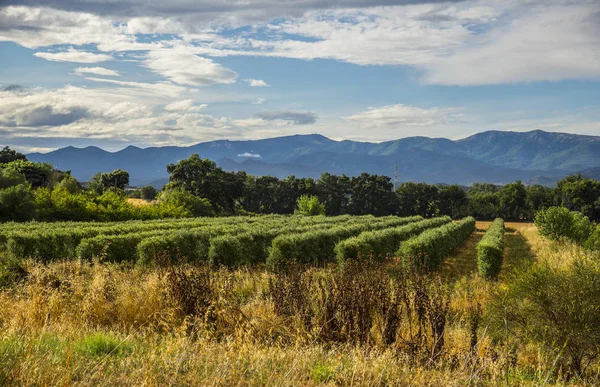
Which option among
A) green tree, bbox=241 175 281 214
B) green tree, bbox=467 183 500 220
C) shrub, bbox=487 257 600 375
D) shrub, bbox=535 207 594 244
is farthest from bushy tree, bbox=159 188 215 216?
green tree, bbox=467 183 500 220

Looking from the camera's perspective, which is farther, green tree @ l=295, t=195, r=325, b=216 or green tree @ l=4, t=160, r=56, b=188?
green tree @ l=295, t=195, r=325, b=216

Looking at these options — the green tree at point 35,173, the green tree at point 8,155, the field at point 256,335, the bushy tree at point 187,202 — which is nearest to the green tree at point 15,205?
the bushy tree at point 187,202

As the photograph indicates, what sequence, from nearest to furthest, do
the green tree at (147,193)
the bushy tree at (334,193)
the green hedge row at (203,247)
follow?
1. the green hedge row at (203,247)
2. the bushy tree at (334,193)
3. the green tree at (147,193)

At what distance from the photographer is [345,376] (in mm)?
5395

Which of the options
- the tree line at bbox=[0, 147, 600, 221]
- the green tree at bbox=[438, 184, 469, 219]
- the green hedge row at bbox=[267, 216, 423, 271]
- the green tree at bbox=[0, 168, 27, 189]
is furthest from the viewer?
the green tree at bbox=[438, 184, 469, 219]

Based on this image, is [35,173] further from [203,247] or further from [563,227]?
[563,227]

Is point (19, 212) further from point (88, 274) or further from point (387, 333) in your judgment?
point (387, 333)

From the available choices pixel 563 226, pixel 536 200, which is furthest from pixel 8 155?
pixel 536 200

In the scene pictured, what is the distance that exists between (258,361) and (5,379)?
254 cm

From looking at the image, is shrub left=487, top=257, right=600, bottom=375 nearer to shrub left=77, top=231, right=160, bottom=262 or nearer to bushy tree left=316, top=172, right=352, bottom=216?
shrub left=77, top=231, right=160, bottom=262

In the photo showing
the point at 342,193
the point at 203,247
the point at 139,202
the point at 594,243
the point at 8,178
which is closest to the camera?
the point at 203,247

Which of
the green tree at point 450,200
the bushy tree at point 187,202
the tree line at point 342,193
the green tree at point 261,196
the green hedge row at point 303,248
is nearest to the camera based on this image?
the green hedge row at point 303,248

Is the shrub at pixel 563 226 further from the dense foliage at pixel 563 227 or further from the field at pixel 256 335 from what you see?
the field at pixel 256 335

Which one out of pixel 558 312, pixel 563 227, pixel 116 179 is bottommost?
pixel 563 227
